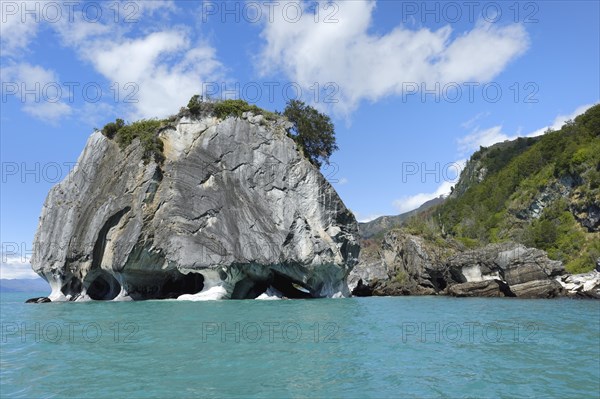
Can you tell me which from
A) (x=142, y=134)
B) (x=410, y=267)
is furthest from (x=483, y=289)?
(x=142, y=134)

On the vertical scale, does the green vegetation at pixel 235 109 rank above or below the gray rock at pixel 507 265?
above

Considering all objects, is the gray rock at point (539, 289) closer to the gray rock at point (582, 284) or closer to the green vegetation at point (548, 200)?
the gray rock at point (582, 284)

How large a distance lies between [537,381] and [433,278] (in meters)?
48.3

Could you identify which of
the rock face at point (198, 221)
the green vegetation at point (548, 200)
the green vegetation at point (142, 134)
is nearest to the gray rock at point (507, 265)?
the rock face at point (198, 221)

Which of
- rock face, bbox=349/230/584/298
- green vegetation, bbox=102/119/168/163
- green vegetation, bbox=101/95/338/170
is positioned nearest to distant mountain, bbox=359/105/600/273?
rock face, bbox=349/230/584/298

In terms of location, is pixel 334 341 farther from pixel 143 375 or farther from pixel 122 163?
pixel 122 163

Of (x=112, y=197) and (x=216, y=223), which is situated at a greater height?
(x=112, y=197)

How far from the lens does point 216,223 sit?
136 feet

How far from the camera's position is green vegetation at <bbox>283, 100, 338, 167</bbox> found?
52.7 m

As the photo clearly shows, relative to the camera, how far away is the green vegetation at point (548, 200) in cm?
6275

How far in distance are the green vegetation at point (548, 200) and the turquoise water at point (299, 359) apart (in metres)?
48.8

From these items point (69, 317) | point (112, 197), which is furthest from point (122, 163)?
point (69, 317)

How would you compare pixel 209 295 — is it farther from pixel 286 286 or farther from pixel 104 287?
pixel 104 287

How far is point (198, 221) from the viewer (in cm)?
4125
